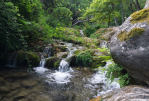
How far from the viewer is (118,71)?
321 centimetres

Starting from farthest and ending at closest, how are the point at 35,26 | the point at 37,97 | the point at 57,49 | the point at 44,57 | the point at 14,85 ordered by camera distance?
the point at 57,49
the point at 44,57
the point at 35,26
the point at 14,85
the point at 37,97

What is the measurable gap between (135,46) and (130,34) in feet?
1.18

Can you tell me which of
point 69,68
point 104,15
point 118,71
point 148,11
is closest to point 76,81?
point 69,68

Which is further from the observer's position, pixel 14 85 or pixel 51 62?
pixel 51 62

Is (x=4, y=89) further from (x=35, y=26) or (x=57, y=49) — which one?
(x=57, y=49)

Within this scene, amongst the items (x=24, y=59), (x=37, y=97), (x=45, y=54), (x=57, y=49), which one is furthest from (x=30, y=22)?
(x=37, y=97)

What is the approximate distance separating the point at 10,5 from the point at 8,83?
3671 millimetres

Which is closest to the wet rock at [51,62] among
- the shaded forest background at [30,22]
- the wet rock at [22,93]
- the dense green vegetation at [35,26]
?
the dense green vegetation at [35,26]

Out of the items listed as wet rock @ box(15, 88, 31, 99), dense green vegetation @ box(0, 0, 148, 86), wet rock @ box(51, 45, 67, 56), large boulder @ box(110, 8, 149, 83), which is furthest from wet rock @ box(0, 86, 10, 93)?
wet rock @ box(51, 45, 67, 56)

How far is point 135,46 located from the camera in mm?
2604

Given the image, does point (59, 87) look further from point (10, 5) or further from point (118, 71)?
point (10, 5)

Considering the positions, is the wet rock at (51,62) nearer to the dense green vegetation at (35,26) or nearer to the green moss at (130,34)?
the dense green vegetation at (35,26)

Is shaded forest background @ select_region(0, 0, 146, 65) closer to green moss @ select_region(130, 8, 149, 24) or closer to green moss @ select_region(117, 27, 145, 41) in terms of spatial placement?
green moss @ select_region(117, 27, 145, 41)

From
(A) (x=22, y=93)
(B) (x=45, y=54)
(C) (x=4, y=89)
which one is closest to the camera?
(A) (x=22, y=93)
